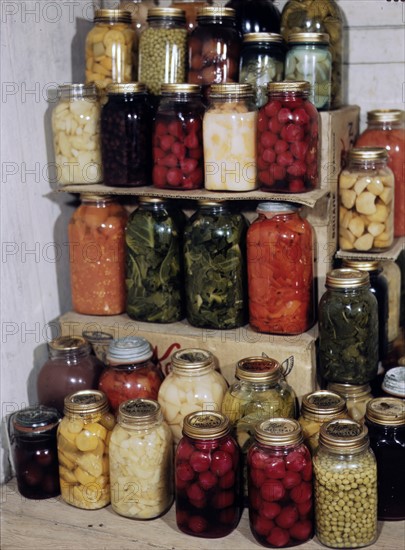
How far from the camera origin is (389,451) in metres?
1.40

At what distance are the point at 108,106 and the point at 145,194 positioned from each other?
0.19 m

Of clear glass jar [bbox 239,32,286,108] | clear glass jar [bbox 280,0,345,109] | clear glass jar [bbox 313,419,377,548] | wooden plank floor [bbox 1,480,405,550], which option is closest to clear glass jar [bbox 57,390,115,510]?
wooden plank floor [bbox 1,480,405,550]

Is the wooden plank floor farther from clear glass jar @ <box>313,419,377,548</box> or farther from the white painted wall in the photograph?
the white painted wall

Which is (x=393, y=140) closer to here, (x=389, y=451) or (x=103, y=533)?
(x=389, y=451)

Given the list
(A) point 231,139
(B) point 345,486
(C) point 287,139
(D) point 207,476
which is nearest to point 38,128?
(A) point 231,139

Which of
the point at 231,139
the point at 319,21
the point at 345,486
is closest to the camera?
the point at 345,486

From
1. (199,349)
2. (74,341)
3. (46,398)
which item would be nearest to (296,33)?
(199,349)

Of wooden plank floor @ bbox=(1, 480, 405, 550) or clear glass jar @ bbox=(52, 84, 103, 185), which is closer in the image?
wooden plank floor @ bbox=(1, 480, 405, 550)

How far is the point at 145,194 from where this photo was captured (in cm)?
162

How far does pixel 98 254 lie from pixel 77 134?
26cm

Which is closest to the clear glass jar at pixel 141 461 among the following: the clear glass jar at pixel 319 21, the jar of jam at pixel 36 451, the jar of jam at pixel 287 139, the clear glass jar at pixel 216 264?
the jar of jam at pixel 36 451

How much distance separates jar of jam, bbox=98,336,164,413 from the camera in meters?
1.57

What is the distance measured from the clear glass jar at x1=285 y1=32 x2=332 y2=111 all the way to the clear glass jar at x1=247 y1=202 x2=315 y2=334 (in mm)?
247

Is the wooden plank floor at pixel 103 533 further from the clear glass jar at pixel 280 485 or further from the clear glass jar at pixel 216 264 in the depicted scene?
the clear glass jar at pixel 216 264
